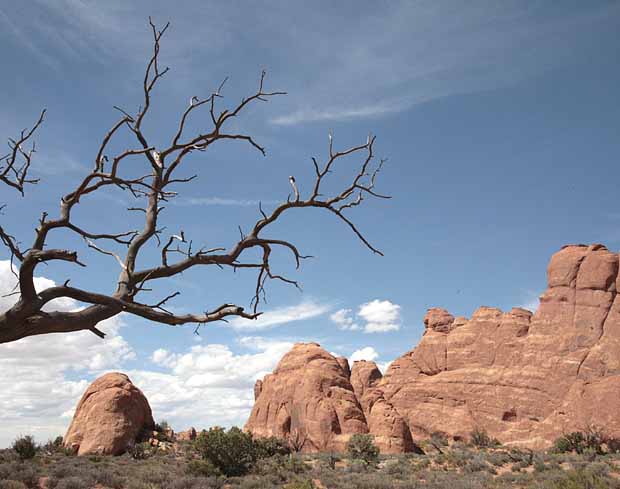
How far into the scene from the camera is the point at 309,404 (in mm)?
46969

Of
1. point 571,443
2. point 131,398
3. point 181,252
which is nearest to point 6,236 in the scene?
point 181,252

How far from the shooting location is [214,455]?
2714 cm

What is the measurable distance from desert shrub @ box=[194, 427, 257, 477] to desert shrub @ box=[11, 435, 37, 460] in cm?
861

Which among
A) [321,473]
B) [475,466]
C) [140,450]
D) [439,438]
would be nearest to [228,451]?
[321,473]

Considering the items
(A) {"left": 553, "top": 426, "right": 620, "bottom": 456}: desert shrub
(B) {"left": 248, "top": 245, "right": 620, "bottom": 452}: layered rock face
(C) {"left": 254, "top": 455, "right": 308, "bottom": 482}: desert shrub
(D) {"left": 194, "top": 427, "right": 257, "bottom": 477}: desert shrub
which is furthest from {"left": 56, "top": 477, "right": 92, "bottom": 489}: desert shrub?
(A) {"left": 553, "top": 426, "right": 620, "bottom": 456}: desert shrub

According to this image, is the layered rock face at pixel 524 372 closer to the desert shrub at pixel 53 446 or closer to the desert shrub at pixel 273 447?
Answer: the desert shrub at pixel 273 447

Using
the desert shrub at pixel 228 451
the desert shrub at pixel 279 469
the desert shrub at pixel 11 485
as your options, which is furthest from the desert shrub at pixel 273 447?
the desert shrub at pixel 11 485

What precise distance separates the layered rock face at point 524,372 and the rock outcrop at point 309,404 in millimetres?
542

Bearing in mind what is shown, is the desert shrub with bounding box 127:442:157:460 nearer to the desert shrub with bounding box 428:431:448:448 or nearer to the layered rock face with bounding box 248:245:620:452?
the layered rock face with bounding box 248:245:620:452

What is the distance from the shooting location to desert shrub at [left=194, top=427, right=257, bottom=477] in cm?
2691

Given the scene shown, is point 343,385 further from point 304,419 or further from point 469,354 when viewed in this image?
point 469,354

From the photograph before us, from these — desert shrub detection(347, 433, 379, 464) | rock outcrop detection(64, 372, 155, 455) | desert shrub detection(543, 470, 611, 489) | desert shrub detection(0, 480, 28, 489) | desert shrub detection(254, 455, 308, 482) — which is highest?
rock outcrop detection(64, 372, 155, 455)

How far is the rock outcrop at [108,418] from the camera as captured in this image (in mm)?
33625

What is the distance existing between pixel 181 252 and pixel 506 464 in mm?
31879
